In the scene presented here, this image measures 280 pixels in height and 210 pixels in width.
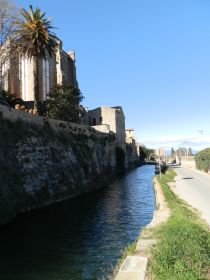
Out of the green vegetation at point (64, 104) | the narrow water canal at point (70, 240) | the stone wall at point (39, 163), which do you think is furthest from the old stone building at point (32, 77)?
the narrow water canal at point (70, 240)

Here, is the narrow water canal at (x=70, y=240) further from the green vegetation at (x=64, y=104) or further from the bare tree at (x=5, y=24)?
the green vegetation at (x=64, y=104)

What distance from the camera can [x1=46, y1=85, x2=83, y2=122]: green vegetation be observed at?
183ft

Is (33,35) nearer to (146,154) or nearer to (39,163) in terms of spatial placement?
(39,163)

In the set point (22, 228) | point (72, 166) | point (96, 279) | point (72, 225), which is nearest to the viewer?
point (96, 279)

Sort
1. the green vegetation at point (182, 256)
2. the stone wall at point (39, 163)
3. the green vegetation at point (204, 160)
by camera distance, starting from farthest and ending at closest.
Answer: the green vegetation at point (204, 160), the stone wall at point (39, 163), the green vegetation at point (182, 256)

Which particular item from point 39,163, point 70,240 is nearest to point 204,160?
point 39,163

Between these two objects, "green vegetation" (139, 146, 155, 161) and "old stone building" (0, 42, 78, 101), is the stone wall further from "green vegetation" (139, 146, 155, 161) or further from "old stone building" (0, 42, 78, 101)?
"green vegetation" (139, 146, 155, 161)

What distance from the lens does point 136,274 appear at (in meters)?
9.93

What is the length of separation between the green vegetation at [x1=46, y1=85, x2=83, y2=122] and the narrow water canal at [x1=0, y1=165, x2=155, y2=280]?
28592mm

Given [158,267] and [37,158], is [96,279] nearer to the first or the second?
[158,267]

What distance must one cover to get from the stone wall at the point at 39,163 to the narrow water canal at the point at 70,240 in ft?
4.38

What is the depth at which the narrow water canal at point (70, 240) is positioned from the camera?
42.4 ft

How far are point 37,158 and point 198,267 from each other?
2235 cm

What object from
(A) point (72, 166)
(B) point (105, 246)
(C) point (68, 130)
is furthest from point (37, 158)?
(B) point (105, 246)
